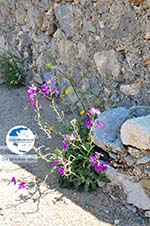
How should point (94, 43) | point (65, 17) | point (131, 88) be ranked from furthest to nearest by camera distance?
1. point (65, 17)
2. point (94, 43)
3. point (131, 88)

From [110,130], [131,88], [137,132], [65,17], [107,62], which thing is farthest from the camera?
[65,17]

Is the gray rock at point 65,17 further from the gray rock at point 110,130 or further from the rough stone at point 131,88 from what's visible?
the gray rock at point 110,130

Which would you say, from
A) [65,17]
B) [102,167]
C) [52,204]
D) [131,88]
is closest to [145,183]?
[102,167]

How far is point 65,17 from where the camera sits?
357 centimetres

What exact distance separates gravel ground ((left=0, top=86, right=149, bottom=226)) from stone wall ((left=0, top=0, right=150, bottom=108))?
65 centimetres

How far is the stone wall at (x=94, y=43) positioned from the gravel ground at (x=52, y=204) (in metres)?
0.65

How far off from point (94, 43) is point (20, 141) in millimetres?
876

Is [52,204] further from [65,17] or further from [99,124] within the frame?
[65,17]

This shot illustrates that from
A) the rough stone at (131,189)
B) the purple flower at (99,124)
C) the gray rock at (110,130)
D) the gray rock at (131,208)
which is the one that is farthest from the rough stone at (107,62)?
the gray rock at (131,208)

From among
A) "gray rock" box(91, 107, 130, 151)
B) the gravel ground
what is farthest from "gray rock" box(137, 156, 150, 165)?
the gravel ground

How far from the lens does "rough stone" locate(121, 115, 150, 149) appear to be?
237cm

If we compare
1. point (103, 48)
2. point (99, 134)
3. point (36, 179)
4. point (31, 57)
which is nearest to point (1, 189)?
point (36, 179)

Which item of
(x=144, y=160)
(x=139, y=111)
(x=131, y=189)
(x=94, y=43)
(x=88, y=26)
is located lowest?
(x=131, y=189)

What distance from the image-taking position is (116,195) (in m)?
2.60
